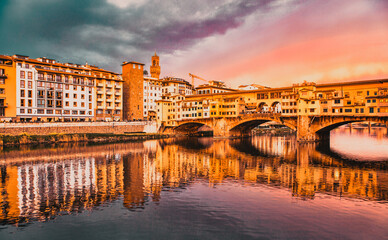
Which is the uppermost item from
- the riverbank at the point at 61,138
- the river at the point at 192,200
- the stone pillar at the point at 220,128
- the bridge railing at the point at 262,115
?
the bridge railing at the point at 262,115

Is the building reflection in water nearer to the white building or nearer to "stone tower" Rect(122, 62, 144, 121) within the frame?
the white building

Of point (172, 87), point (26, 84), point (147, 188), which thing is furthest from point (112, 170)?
point (172, 87)

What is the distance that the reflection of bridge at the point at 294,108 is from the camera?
63.7 meters

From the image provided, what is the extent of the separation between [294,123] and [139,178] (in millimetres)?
57095

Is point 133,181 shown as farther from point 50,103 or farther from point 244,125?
point 50,103

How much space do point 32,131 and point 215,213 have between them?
69.8 metres

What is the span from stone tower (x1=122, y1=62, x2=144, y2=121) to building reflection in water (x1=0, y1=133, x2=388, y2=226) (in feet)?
203

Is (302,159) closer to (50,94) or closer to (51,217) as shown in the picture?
(51,217)

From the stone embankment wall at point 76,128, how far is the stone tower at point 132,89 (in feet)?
40.9

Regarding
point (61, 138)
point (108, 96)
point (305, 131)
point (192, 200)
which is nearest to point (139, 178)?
point (192, 200)

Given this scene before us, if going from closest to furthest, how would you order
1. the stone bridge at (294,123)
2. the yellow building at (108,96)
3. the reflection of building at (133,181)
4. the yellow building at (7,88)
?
the reflection of building at (133,181), the stone bridge at (294,123), the yellow building at (7,88), the yellow building at (108,96)

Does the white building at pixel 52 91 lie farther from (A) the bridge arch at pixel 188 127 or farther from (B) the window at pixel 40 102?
(A) the bridge arch at pixel 188 127

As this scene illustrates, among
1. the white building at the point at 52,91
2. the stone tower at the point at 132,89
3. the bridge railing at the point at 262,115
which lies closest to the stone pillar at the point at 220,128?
the bridge railing at the point at 262,115

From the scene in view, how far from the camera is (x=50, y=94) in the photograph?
293 feet
